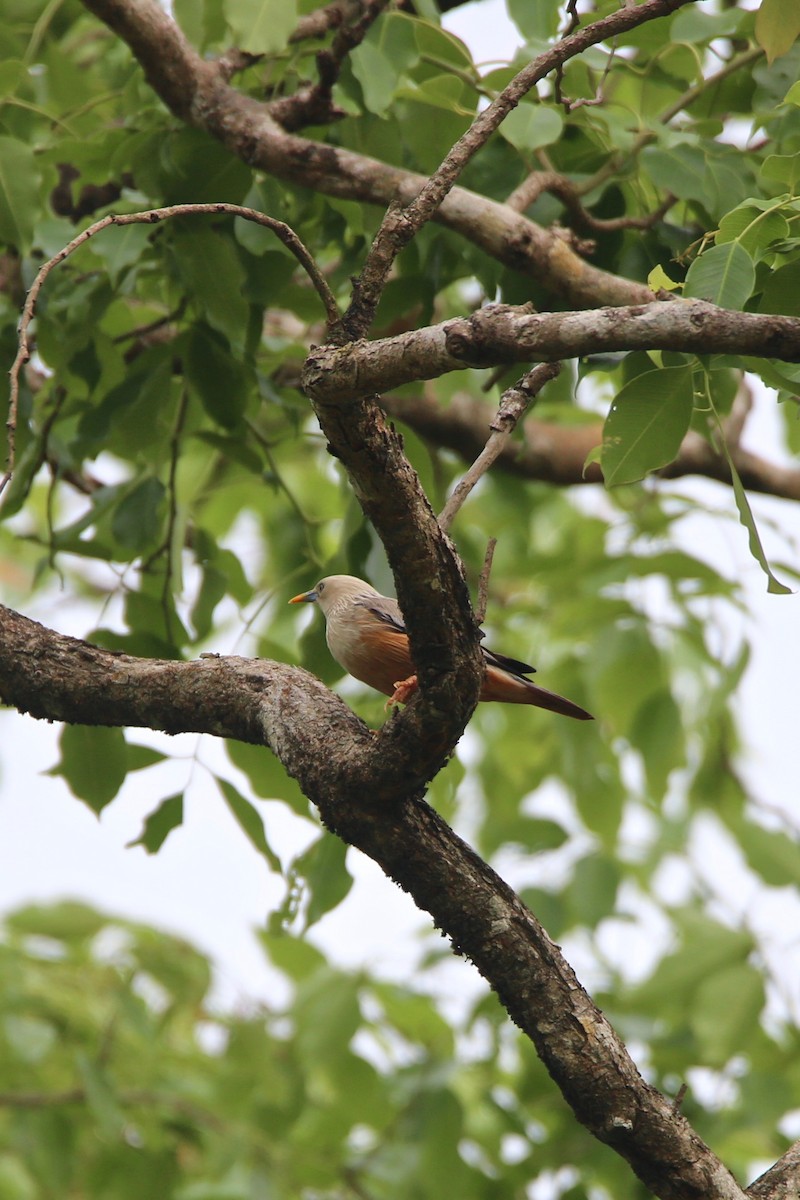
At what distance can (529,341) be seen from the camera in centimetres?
172

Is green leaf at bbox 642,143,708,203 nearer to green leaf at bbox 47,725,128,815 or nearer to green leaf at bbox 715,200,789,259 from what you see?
green leaf at bbox 715,200,789,259

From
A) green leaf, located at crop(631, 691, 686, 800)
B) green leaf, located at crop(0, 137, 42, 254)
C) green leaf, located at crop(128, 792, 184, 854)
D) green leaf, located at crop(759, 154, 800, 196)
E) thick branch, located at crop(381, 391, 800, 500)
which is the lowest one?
green leaf, located at crop(128, 792, 184, 854)

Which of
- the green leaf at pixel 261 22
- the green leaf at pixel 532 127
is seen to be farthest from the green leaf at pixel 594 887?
the green leaf at pixel 261 22

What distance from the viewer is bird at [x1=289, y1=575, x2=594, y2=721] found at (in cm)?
313

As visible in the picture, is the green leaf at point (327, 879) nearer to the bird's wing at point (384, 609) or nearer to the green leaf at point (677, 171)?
the bird's wing at point (384, 609)

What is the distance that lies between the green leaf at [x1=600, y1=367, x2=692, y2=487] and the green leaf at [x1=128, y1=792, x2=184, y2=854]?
1504mm

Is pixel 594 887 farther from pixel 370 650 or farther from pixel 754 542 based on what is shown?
pixel 754 542

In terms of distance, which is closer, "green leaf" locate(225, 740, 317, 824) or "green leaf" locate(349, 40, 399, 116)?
"green leaf" locate(349, 40, 399, 116)

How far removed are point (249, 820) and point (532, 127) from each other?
73.6 inches

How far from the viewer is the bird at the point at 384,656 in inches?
123

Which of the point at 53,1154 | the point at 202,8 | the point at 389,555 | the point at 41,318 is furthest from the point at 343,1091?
the point at 202,8

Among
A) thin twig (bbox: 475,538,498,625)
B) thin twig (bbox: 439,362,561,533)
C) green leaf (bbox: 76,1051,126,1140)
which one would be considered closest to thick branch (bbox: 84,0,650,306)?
thin twig (bbox: 439,362,561,533)

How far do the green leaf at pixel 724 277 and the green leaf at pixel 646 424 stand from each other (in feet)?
0.54

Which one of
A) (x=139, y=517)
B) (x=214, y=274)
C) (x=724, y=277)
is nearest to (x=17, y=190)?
(x=214, y=274)
